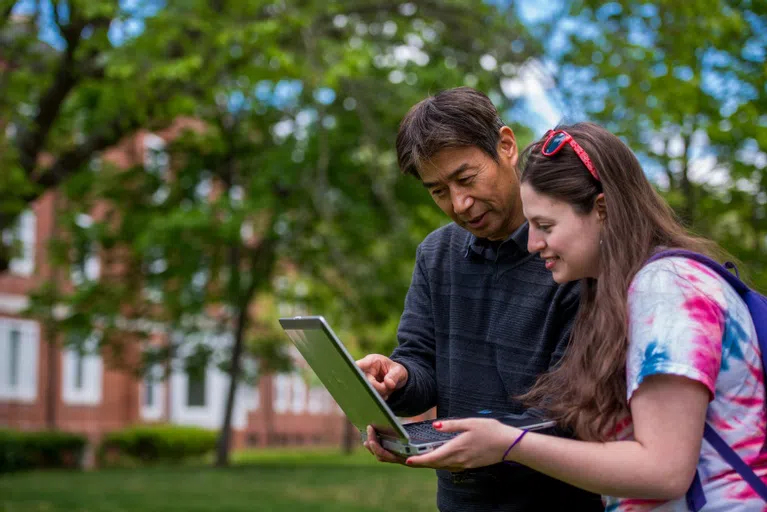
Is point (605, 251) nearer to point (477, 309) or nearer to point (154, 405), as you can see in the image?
point (477, 309)

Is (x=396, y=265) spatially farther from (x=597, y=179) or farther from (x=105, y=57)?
(x=597, y=179)

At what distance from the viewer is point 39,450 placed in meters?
21.8

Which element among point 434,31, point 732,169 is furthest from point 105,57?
point 732,169

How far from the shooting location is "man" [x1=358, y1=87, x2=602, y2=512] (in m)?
2.55

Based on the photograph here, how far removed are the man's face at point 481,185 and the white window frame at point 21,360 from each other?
75.6ft

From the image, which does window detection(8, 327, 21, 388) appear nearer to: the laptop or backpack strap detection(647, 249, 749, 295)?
the laptop

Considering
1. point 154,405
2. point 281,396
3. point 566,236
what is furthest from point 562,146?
point 281,396

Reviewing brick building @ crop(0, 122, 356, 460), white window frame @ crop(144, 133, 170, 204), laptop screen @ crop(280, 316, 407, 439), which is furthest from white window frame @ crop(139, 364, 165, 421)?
laptop screen @ crop(280, 316, 407, 439)

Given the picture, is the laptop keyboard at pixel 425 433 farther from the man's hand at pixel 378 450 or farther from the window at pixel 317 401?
the window at pixel 317 401

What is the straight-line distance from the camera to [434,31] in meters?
12.8

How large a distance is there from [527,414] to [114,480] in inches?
607

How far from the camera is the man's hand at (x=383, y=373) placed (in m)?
2.60

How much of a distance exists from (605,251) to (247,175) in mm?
17005

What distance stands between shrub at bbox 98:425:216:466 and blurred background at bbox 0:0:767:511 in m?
0.06
